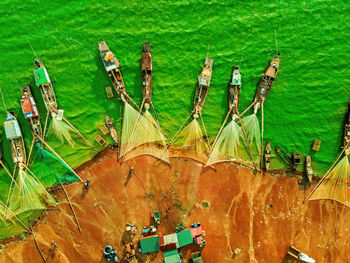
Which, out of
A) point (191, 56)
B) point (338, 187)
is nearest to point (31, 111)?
point (191, 56)

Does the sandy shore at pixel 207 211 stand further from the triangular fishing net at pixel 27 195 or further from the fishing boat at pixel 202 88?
the fishing boat at pixel 202 88

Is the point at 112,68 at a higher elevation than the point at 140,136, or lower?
higher

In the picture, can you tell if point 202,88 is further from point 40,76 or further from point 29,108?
point 29,108

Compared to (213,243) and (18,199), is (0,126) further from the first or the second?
(213,243)

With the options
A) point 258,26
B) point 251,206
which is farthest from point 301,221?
point 258,26

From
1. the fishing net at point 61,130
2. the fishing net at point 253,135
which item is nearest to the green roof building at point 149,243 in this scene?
the fishing net at point 61,130

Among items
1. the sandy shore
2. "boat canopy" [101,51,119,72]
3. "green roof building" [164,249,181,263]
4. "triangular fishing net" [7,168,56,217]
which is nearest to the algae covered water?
"boat canopy" [101,51,119,72]

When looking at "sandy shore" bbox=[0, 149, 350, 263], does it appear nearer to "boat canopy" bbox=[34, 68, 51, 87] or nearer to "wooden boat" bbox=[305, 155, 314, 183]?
"wooden boat" bbox=[305, 155, 314, 183]
